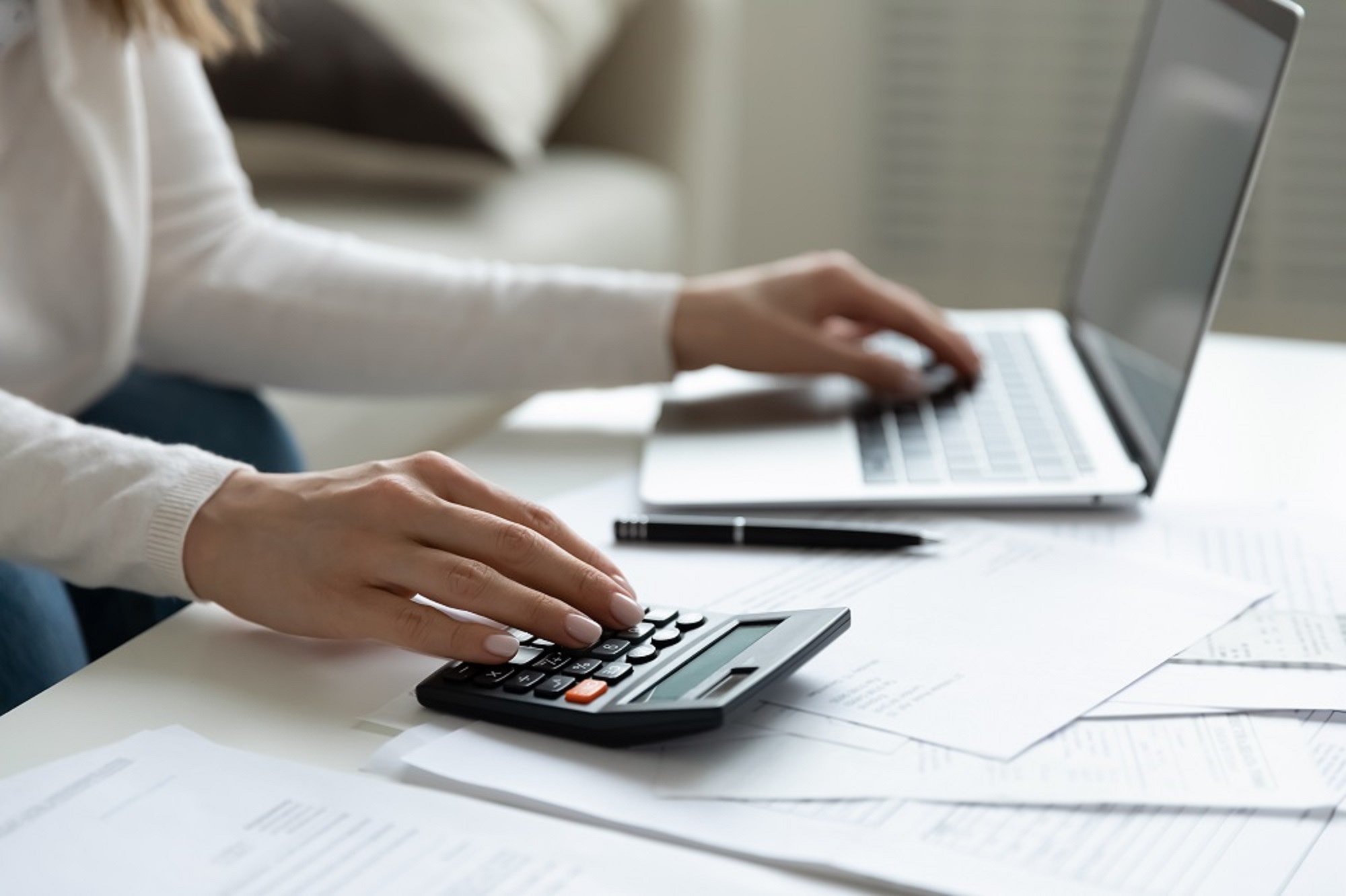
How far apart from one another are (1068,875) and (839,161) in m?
2.14

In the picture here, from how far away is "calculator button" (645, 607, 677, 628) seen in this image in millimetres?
573

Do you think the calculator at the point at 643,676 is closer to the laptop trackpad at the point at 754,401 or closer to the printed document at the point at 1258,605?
the printed document at the point at 1258,605

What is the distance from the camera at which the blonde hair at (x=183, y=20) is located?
85 cm

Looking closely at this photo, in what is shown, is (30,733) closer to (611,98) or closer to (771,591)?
(771,591)

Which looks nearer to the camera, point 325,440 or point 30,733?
point 30,733

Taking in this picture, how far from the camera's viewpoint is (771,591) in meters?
0.66

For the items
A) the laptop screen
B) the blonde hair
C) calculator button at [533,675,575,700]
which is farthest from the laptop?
the blonde hair

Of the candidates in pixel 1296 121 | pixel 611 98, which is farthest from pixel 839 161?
pixel 1296 121

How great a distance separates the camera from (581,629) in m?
0.55

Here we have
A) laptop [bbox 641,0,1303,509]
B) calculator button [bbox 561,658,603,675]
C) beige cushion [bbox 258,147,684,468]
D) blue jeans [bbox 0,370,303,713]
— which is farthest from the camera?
beige cushion [bbox 258,147,684,468]

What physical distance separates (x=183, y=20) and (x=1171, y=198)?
62cm

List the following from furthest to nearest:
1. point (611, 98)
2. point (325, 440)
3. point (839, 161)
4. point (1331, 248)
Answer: point (839, 161) < point (1331, 248) < point (611, 98) < point (325, 440)

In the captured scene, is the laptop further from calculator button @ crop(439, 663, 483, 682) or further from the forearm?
calculator button @ crop(439, 663, 483, 682)

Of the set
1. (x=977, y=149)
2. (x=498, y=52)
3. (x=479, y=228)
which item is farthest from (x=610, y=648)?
(x=977, y=149)
